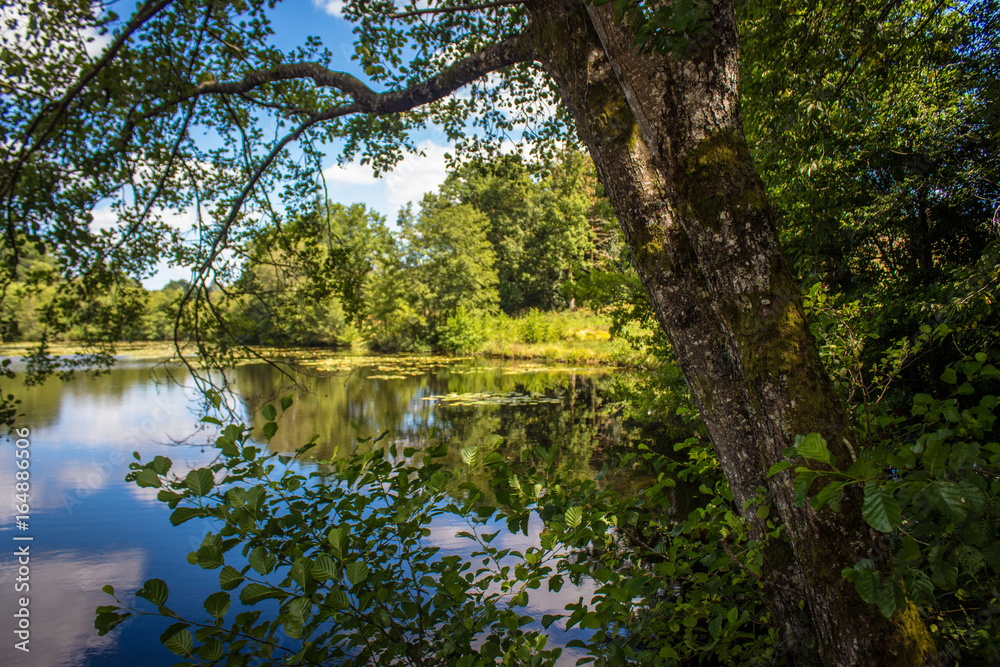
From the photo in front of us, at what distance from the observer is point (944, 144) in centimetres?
466

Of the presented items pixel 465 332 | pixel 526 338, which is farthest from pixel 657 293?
pixel 465 332

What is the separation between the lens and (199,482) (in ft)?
4.50

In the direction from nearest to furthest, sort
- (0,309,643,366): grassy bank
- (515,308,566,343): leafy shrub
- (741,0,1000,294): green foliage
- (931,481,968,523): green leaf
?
(931,481,968,523): green leaf
(741,0,1000,294): green foliage
(0,309,643,366): grassy bank
(515,308,566,343): leafy shrub

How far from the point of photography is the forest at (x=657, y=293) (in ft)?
4.54

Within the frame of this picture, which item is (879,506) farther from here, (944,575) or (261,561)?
(261,561)

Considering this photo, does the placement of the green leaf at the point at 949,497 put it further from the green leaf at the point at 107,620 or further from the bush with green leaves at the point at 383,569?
the green leaf at the point at 107,620

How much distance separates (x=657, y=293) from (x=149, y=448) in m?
9.16

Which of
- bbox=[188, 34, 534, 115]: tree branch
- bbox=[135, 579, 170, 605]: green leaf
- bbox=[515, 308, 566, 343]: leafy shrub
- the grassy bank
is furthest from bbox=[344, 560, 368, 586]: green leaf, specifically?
bbox=[515, 308, 566, 343]: leafy shrub

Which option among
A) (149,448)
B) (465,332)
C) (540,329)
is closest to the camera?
(149,448)

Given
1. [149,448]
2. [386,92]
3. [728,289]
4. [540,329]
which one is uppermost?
[386,92]

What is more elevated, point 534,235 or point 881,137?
point 534,235

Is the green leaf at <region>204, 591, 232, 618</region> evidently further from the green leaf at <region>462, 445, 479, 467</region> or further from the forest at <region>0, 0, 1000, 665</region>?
the green leaf at <region>462, 445, 479, 467</region>

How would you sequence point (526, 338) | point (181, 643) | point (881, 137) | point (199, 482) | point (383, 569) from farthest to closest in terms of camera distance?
A: point (526, 338), point (881, 137), point (383, 569), point (199, 482), point (181, 643)

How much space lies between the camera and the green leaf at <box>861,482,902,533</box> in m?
0.82
